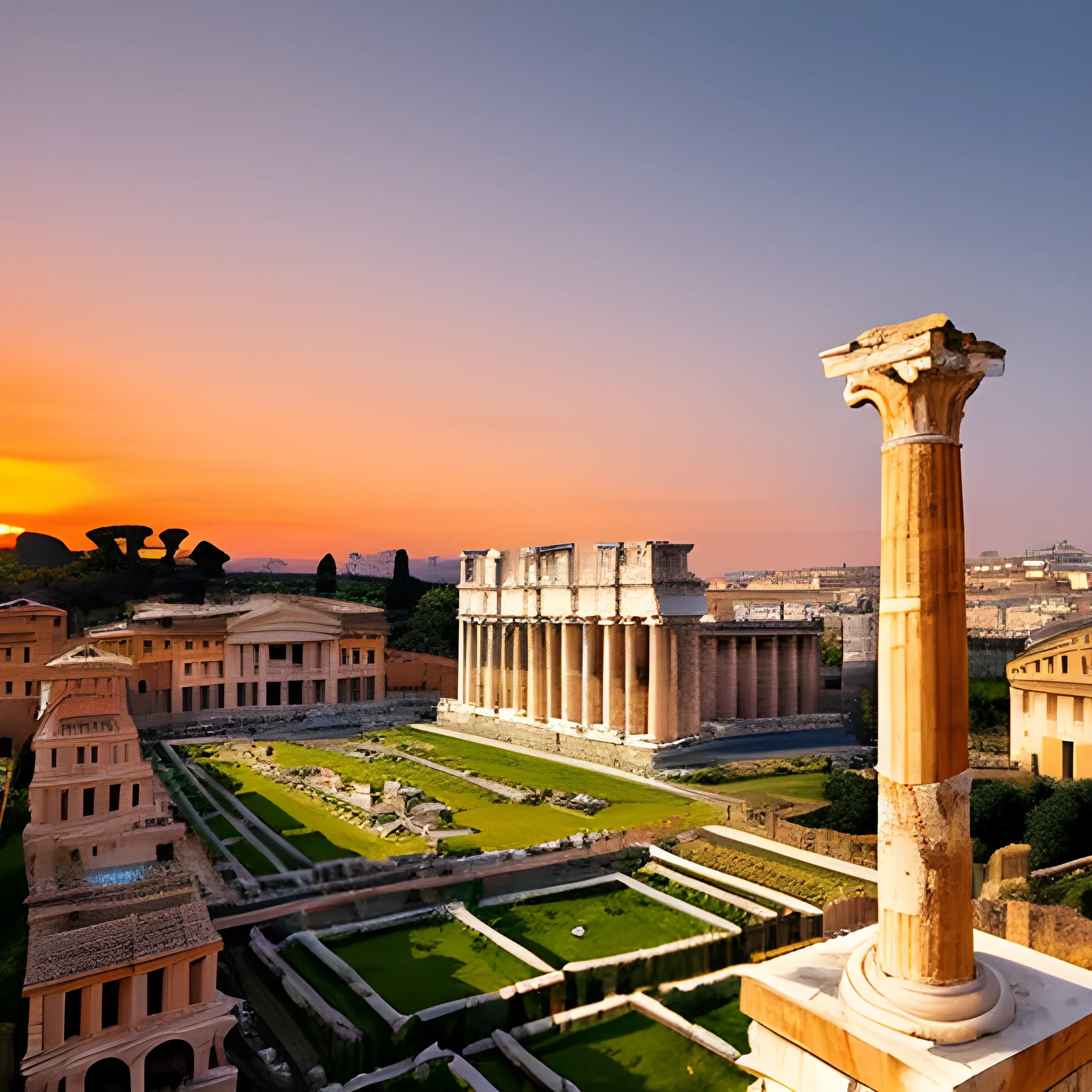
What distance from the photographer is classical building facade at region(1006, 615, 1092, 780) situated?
26125mm

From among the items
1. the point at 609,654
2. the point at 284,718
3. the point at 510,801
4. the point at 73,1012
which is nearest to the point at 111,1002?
the point at 73,1012

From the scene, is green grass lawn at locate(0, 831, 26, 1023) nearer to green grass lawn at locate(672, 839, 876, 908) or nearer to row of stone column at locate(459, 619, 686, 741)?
green grass lawn at locate(672, 839, 876, 908)

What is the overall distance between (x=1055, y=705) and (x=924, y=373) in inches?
987

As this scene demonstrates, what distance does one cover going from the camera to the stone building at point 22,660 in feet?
96.2

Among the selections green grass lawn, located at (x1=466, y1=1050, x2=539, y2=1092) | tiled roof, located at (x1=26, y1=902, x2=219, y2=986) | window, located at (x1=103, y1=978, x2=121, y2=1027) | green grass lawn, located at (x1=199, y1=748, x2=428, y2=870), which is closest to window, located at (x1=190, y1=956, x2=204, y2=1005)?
tiled roof, located at (x1=26, y1=902, x2=219, y2=986)

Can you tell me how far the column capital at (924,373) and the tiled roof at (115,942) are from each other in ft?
38.1

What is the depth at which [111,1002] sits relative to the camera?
12.0 metres

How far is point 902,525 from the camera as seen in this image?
679 centimetres

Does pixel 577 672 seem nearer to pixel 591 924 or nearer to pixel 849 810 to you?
pixel 849 810

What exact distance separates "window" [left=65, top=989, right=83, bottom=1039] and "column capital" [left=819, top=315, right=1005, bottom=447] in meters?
12.3

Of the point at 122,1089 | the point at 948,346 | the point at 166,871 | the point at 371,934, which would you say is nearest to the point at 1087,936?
the point at 948,346

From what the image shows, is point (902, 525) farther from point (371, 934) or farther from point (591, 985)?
point (371, 934)

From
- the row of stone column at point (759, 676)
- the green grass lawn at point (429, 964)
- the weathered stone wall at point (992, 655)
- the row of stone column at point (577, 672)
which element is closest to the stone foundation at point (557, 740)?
the row of stone column at point (577, 672)

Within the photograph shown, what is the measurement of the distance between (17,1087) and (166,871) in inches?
231
